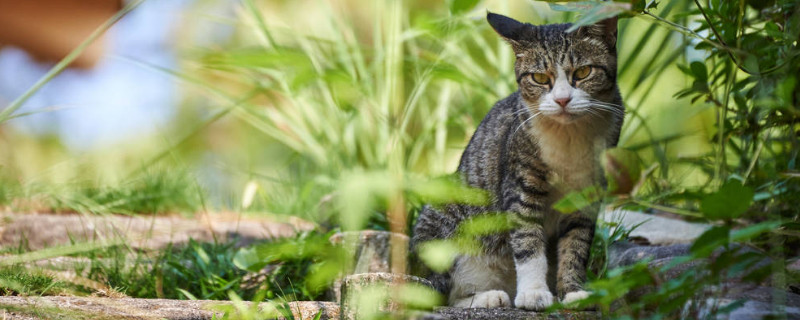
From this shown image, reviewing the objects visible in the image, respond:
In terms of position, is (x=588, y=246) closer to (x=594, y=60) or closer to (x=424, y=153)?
(x=594, y=60)

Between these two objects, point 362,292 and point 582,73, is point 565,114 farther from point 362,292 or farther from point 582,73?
point 362,292

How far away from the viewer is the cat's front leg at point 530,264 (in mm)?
2029

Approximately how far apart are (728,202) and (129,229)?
8.77 feet

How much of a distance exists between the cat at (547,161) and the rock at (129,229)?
41.0 inches

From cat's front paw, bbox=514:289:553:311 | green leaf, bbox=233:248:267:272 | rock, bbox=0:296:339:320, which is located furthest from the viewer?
green leaf, bbox=233:248:267:272

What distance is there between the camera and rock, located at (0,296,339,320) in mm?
1586

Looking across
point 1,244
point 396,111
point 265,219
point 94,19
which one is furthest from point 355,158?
point 396,111

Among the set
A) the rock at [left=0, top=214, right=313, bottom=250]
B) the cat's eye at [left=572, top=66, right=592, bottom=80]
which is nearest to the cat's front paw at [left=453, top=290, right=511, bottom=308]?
the cat's eye at [left=572, top=66, right=592, bottom=80]

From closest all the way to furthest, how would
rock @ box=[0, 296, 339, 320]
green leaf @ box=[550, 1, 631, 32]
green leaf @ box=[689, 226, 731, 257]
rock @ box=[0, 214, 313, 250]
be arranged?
green leaf @ box=[689, 226, 731, 257] → green leaf @ box=[550, 1, 631, 32] → rock @ box=[0, 296, 339, 320] → rock @ box=[0, 214, 313, 250]

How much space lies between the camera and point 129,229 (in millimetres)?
3104

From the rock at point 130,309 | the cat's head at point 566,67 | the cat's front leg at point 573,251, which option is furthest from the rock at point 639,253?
the rock at point 130,309

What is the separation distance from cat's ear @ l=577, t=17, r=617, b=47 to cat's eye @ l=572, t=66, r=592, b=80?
121 mm

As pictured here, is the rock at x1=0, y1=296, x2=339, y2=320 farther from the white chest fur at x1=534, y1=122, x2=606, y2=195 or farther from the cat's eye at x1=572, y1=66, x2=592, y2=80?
the cat's eye at x1=572, y1=66, x2=592, y2=80

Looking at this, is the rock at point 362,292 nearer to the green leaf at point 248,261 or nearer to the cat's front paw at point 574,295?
the cat's front paw at point 574,295
